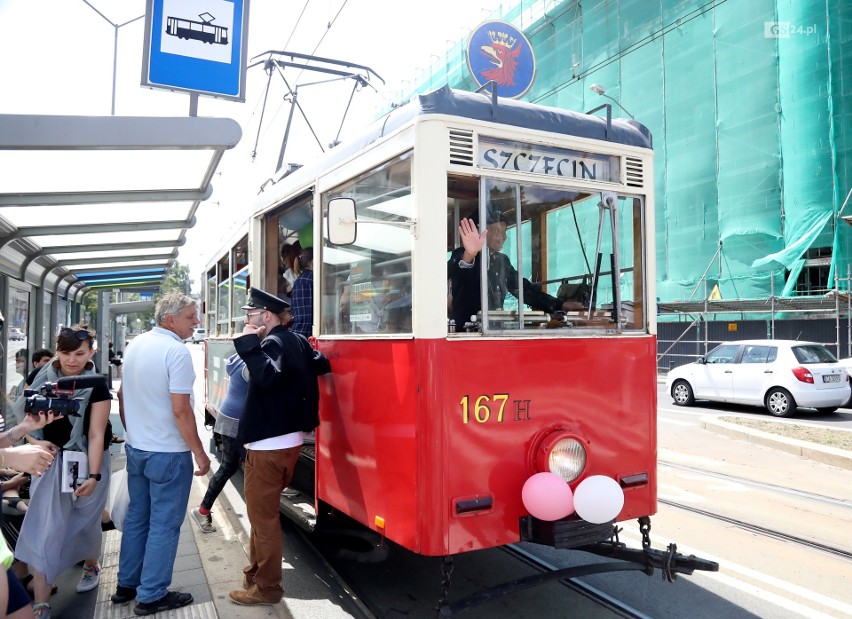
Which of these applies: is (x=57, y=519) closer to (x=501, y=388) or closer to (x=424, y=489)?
(x=424, y=489)

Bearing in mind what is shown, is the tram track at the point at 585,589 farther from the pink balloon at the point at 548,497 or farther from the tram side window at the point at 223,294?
the tram side window at the point at 223,294

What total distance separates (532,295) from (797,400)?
Result: 10576 mm

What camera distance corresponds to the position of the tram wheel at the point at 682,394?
14.4m

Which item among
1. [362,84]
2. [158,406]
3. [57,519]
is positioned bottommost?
[57,519]

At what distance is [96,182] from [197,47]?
59.8 inches

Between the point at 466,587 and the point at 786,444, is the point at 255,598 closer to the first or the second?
the point at 466,587

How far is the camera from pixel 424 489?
127 inches

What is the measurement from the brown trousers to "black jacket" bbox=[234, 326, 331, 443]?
0.17 meters

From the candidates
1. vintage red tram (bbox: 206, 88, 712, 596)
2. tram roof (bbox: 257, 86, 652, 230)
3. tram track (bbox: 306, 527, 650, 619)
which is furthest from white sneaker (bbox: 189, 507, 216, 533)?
tram roof (bbox: 257, 86, 652, 230)

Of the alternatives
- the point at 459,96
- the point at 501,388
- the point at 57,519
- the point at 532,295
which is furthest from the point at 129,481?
the point at 459,96

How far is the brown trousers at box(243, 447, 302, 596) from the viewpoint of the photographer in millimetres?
3941

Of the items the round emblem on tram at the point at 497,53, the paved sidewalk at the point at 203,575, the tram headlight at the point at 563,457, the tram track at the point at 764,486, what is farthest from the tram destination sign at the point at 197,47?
the tram track at the point at 764,486

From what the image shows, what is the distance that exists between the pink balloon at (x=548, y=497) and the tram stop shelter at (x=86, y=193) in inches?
125

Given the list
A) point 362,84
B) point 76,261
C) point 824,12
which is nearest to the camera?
point 362,84
